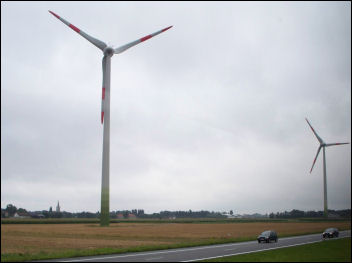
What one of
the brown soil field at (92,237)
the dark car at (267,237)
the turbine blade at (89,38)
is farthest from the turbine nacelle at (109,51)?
the dark car at (267,237)

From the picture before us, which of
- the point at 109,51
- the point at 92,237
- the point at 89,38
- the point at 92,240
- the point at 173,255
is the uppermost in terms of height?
the point at 89,38

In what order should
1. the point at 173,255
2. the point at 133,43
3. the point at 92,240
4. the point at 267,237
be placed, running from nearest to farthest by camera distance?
1. the point at 173,255
2. the point at 267,237
3. the point at 92,240
4. the point at 133,43

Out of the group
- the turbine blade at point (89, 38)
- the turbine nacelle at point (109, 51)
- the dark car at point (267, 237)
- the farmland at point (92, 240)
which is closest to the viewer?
the farmland at point (92, 240)

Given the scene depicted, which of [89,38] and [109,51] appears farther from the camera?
[109,51]

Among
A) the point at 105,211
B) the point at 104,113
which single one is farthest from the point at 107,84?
the point at 105,211

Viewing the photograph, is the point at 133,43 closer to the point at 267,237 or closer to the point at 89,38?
the point at 89,38

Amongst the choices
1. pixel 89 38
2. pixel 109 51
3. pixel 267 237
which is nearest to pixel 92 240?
pixel 267 237

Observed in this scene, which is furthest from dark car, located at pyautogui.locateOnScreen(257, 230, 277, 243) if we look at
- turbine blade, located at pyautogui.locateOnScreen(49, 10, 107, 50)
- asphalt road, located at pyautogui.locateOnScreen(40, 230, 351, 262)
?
turbine blade, located at pyautogui.locateOnScreen(49, 10, 107, 50)

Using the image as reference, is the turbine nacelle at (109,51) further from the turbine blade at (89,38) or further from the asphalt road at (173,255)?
the asphalt road at (173,255)

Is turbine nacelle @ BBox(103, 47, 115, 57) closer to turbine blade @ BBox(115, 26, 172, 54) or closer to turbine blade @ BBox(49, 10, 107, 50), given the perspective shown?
turbine blade @ BBox(115, 26, 172, 54)

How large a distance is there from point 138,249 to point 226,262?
14.7m

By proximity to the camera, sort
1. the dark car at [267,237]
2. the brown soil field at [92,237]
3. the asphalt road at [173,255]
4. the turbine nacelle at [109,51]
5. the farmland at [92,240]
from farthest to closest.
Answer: the turbine nacelle at [109,51] < the dark car at [267,237] < the brown soil field at [92,237] < the farmland at [92,240] < the asphalt road at [173,255]

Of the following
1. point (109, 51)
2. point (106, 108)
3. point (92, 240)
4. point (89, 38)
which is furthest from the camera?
point (109, 51)

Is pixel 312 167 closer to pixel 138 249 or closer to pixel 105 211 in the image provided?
pixel 105 211
